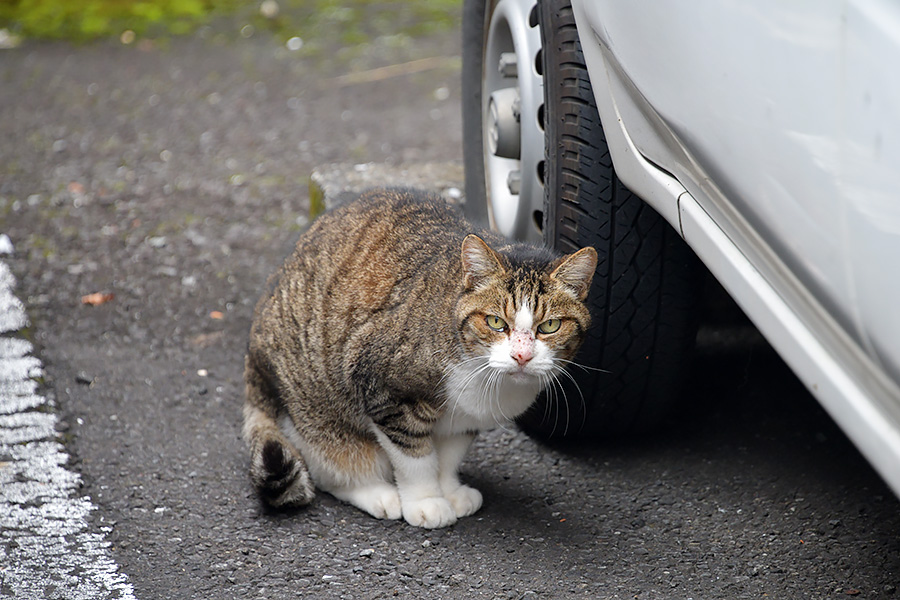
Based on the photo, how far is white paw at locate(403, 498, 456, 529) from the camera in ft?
8.20

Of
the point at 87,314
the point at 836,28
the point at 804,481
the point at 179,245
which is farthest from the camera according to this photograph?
the point at 179,245

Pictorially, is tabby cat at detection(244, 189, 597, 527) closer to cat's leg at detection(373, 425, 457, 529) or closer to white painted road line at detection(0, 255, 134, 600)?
cat's leg at detection(373, 425, 457, 529)

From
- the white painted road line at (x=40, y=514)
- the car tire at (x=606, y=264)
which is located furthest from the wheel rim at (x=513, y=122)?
the white painted road line at (x=40, y=514)

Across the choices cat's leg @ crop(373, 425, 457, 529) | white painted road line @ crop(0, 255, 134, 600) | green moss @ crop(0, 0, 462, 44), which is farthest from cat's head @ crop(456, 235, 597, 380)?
green moss @ crop(0, 0, 462, 44)

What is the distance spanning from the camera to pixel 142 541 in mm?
2432

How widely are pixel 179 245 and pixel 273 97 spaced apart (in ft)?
6.80

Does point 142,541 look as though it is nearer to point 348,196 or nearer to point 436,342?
point 436,342

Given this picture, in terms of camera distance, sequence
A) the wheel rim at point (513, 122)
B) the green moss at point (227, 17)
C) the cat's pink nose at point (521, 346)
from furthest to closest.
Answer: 1. the green moss at point (227, 17)
2. the wheel rim at point (513, 122)
3. the cat's pink nose at point (521, 346)

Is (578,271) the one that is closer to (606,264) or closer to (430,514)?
(606,264)

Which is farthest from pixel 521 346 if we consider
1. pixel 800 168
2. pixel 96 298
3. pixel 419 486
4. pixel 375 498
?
pixel 96 298

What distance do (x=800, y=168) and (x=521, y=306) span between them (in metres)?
0.96

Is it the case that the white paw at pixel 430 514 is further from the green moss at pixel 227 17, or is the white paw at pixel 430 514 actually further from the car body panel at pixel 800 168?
the green moss at pixel 227 17

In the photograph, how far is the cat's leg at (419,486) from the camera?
2506 mm

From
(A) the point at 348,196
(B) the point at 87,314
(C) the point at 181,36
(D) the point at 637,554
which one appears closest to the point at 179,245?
(B) the point at 87,314
